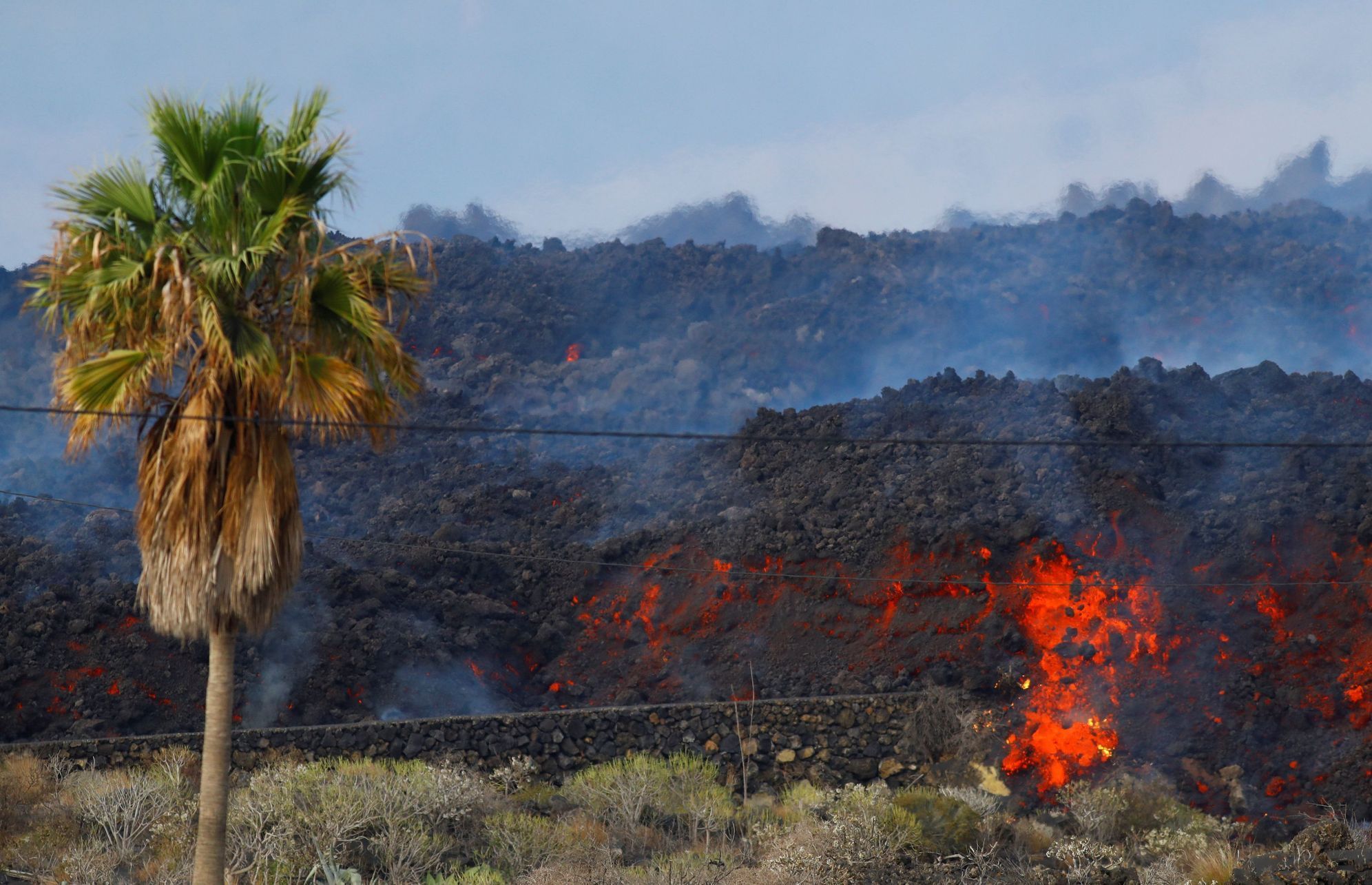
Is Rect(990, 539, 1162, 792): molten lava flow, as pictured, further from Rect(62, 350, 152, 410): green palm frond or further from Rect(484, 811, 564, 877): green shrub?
Rect(62, 350, 152, 410): green palm frond

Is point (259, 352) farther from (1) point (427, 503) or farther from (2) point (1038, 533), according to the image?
(1) point (427, 503)

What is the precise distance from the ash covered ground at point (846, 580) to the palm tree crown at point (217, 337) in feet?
66.5

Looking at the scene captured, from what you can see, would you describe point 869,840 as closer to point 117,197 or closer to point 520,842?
point 520,842

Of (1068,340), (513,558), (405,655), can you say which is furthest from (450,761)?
(1068,340)

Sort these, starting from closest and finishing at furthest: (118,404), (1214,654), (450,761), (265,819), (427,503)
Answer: (118,404), (265,819), (450,761), (1214,654), (427,503)

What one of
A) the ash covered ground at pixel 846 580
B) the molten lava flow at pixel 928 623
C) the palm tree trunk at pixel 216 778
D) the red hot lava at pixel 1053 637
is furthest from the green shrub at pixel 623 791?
the palm tree trunk at pixel 216 778

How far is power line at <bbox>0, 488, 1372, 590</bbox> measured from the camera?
32.9m

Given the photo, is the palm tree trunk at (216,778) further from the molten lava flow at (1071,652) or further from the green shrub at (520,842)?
the molten lava flow at (1071,652)

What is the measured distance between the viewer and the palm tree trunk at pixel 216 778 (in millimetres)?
9328

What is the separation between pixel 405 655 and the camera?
32.4 m

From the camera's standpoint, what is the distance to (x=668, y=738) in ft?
90.1

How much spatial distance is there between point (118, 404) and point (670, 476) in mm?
39737

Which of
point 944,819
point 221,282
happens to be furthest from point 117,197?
point 944,819

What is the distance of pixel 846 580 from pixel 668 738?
30.8 ft
